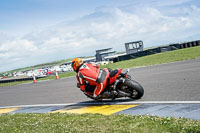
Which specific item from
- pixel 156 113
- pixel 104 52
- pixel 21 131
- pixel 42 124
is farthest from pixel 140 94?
pixel 104 52

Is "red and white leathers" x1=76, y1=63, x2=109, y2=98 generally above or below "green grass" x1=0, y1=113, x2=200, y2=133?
above

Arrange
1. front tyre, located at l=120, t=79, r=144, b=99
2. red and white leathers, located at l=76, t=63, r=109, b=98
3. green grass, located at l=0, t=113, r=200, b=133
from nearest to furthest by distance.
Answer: green grass, located at l=0, t=113, r=200, b=133, front tyre, located at l=120, t=79, r=144, b=99, red and white leathers, located at l=76, t=63, r=109, b=98

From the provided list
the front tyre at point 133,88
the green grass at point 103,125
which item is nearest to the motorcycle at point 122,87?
the front tyre at point 133,88

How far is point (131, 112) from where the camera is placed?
22.6ft

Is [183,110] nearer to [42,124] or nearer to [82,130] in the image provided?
[82,130]

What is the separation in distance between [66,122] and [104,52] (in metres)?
→ 76.7

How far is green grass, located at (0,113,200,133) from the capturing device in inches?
191

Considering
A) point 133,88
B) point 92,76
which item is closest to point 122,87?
point 133,88

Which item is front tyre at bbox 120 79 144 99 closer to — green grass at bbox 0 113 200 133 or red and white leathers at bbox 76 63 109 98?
red and white leathers at bbox 76 63 109 98

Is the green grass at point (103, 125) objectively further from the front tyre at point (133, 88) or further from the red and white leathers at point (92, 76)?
the front tyre at point (133, 88)

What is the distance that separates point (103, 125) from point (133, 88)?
265 centimetres

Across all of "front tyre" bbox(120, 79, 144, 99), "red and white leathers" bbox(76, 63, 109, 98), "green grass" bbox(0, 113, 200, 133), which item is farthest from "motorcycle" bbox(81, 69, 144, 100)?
"green grass" bbox(0, 113, 200, 133)

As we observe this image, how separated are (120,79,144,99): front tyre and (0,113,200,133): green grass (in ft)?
5.47

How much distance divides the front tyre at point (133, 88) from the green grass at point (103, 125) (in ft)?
5.47
